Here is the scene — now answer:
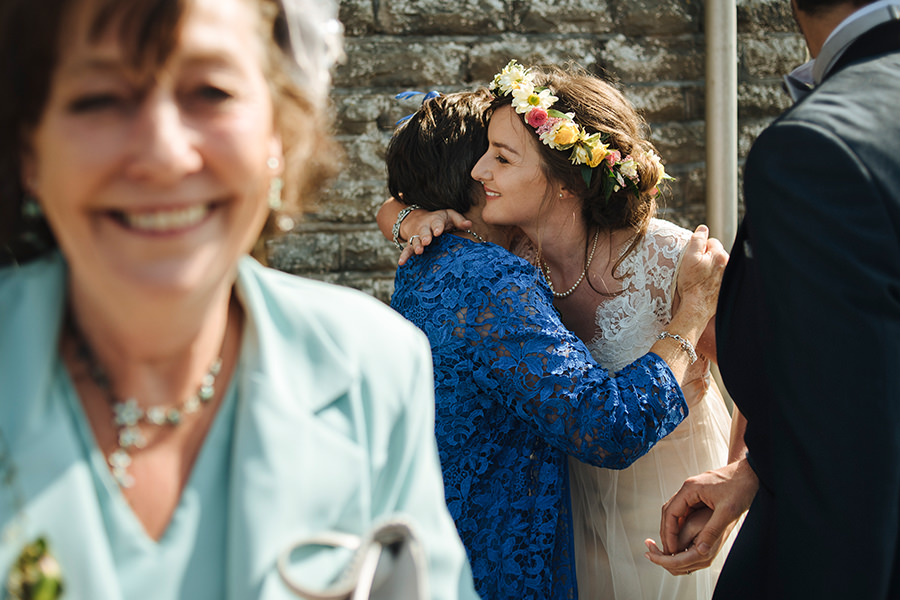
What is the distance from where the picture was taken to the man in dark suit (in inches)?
54.9

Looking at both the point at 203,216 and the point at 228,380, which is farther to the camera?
the point at 228,380

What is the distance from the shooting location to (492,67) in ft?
13.7

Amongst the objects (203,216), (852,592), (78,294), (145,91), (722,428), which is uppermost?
(145,91)

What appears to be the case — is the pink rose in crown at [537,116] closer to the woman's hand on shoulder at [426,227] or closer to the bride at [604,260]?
the bride at [604,260]

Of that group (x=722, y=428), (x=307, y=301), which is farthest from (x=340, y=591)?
(x=722, y=428)

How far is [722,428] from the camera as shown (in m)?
2.68

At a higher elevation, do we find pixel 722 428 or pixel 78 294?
pixel 78 294

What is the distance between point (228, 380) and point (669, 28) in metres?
3.91

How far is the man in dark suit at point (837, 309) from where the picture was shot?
4.57 feet

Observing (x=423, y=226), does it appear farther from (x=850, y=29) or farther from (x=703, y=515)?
(x=850, y=29)

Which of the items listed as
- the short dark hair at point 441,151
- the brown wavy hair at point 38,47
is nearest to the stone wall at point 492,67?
the short dark hair at point 441,151

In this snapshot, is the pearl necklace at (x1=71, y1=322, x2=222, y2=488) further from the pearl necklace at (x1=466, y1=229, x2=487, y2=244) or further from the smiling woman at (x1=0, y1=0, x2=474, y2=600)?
the pearl necklace at (x1=466, y1=229, x2=487, y2=244)

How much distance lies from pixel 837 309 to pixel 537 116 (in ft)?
4.36

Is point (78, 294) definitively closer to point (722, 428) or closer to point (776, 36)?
point (722, 428)
